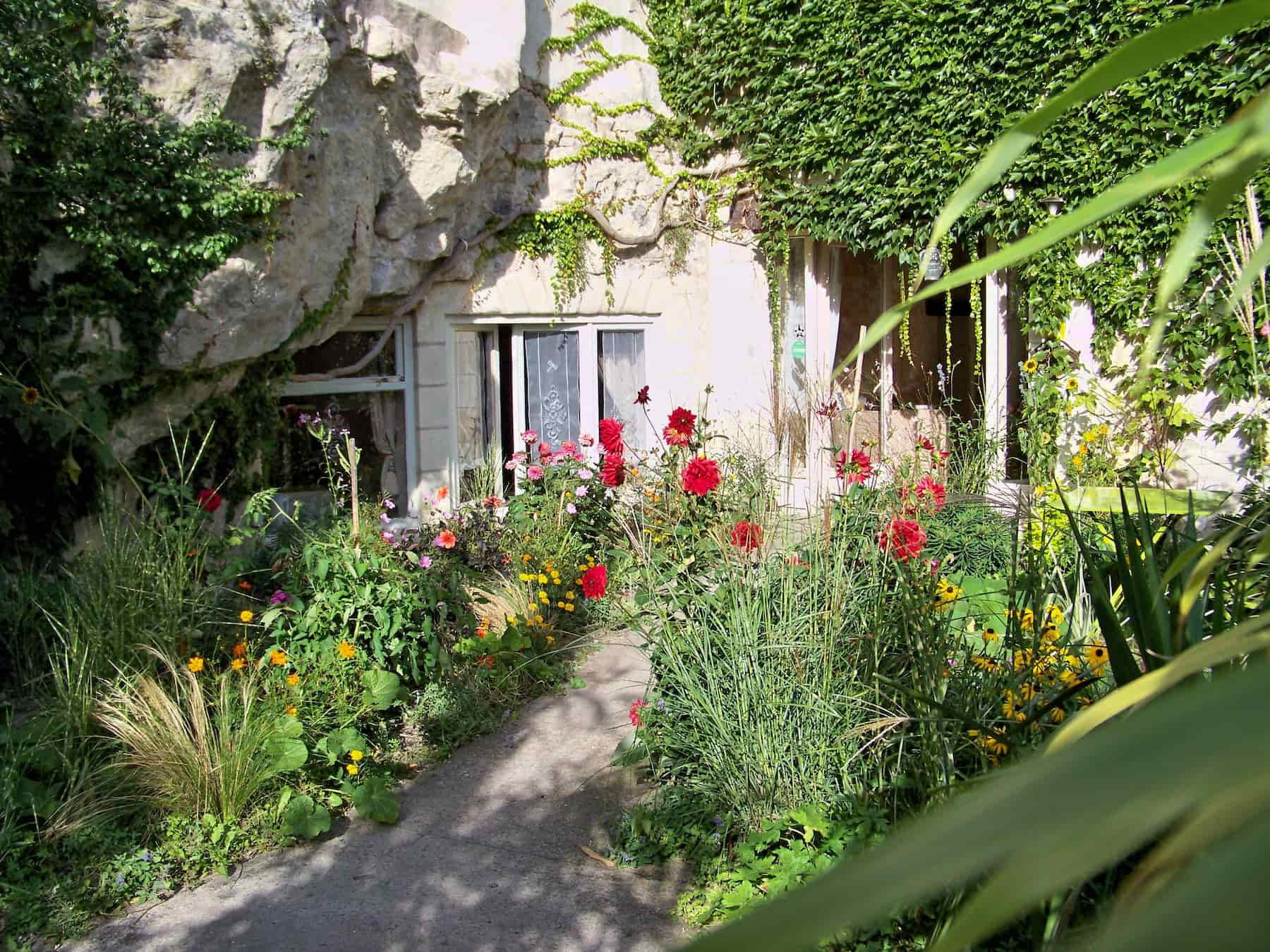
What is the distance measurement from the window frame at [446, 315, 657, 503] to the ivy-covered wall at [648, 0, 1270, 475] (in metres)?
1.33

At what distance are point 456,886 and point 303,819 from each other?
0.62m

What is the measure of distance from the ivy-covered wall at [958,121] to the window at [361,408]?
2.97 meters

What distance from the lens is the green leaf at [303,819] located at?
340 cm

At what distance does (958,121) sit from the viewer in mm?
6738

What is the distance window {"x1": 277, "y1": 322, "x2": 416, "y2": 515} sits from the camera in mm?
6324

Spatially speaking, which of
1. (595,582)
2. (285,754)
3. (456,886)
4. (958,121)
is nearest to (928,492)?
(595,582)

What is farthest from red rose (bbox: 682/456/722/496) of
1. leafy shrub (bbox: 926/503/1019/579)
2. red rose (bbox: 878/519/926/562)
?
leafy shrub (bbox: 926/503/1019/579)

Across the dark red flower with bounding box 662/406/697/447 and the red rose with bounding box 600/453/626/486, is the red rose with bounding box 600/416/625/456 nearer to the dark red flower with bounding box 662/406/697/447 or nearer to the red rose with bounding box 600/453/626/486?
the red rose with bounding box 600/453/626/486

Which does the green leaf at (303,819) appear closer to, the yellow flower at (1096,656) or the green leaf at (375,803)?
the green leaf at (375,803)

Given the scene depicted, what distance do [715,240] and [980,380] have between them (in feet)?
7.99

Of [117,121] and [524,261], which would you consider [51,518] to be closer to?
[117,121]

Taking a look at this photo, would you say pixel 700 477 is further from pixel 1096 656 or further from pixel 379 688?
pixel 379 688

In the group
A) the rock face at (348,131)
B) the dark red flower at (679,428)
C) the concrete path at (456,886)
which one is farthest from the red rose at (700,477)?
the rock face at (348,131)

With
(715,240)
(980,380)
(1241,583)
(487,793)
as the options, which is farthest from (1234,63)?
(487,793)
